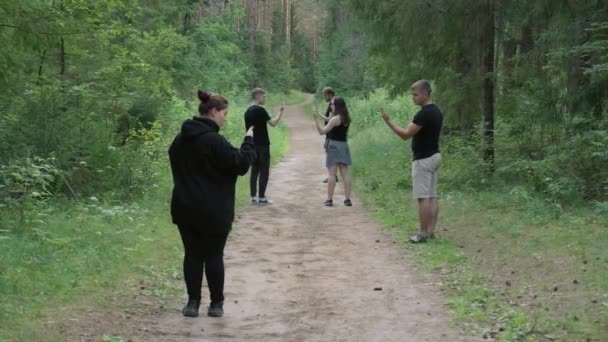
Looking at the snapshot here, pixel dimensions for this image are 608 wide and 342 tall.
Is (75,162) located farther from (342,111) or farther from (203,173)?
(203,173)

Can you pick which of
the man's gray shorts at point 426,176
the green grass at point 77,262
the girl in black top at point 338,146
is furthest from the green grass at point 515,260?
the green grass at point 77,262

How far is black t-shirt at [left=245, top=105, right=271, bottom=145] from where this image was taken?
12305mm

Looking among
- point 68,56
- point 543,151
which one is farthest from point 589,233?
point 68,56

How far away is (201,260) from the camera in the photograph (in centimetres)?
585

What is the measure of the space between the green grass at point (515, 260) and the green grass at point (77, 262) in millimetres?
2961

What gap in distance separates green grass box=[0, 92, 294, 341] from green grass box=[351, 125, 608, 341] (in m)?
2.96

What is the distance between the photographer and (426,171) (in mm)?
8797

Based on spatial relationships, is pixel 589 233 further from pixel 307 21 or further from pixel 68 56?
pixel 307 21

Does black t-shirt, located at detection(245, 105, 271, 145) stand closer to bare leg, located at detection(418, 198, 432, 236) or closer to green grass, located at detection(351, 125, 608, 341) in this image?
green grass, located at detection(351, 125, 608, 341)

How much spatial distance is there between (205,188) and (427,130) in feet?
13.0

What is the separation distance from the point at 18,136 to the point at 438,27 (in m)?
7.37

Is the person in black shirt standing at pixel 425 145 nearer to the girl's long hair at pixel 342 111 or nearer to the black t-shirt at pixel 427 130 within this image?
the black t-shirt at pixel 427 130

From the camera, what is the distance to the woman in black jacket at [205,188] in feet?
18.6

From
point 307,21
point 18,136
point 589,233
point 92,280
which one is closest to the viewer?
point 92,280
